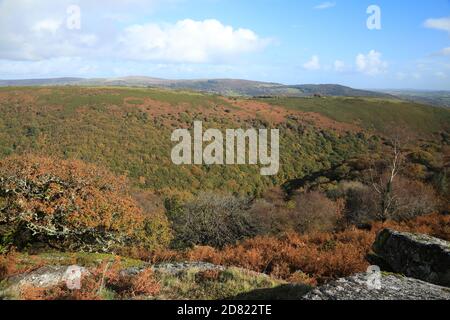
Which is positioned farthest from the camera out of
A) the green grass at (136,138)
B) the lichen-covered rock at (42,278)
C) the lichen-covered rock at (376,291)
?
the green grass at (136,138)

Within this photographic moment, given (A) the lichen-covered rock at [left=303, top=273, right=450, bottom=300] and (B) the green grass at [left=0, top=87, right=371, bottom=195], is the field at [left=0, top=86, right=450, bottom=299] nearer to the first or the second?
(B) the green grass at [left=0, top=87, right=371, bottom=195]

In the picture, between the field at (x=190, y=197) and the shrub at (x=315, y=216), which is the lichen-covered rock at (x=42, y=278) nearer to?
the field at (x=190, y=197)

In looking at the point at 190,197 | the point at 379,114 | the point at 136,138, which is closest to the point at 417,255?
the point at 190,197

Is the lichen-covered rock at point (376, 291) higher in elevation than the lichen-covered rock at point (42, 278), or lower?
higher

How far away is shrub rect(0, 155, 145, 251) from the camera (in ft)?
42.4

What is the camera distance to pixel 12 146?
4719 centimetres

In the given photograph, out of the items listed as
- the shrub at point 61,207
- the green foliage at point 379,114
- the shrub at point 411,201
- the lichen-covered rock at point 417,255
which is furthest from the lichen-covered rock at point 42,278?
the green foliage at point 379,114

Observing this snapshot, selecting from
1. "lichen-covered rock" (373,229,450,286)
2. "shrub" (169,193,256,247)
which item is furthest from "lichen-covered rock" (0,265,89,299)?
"shrub" (169,193,256,247)

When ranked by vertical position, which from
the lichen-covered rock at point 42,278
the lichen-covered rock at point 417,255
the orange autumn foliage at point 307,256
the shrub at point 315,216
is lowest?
the shrub at point 315,216

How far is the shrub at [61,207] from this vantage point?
12914 mm

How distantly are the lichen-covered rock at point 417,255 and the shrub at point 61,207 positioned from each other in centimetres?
880

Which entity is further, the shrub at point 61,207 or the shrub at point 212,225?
the shrub at point 212,225

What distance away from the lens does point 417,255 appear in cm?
910

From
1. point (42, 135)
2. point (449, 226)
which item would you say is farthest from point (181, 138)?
point (449, 226)
